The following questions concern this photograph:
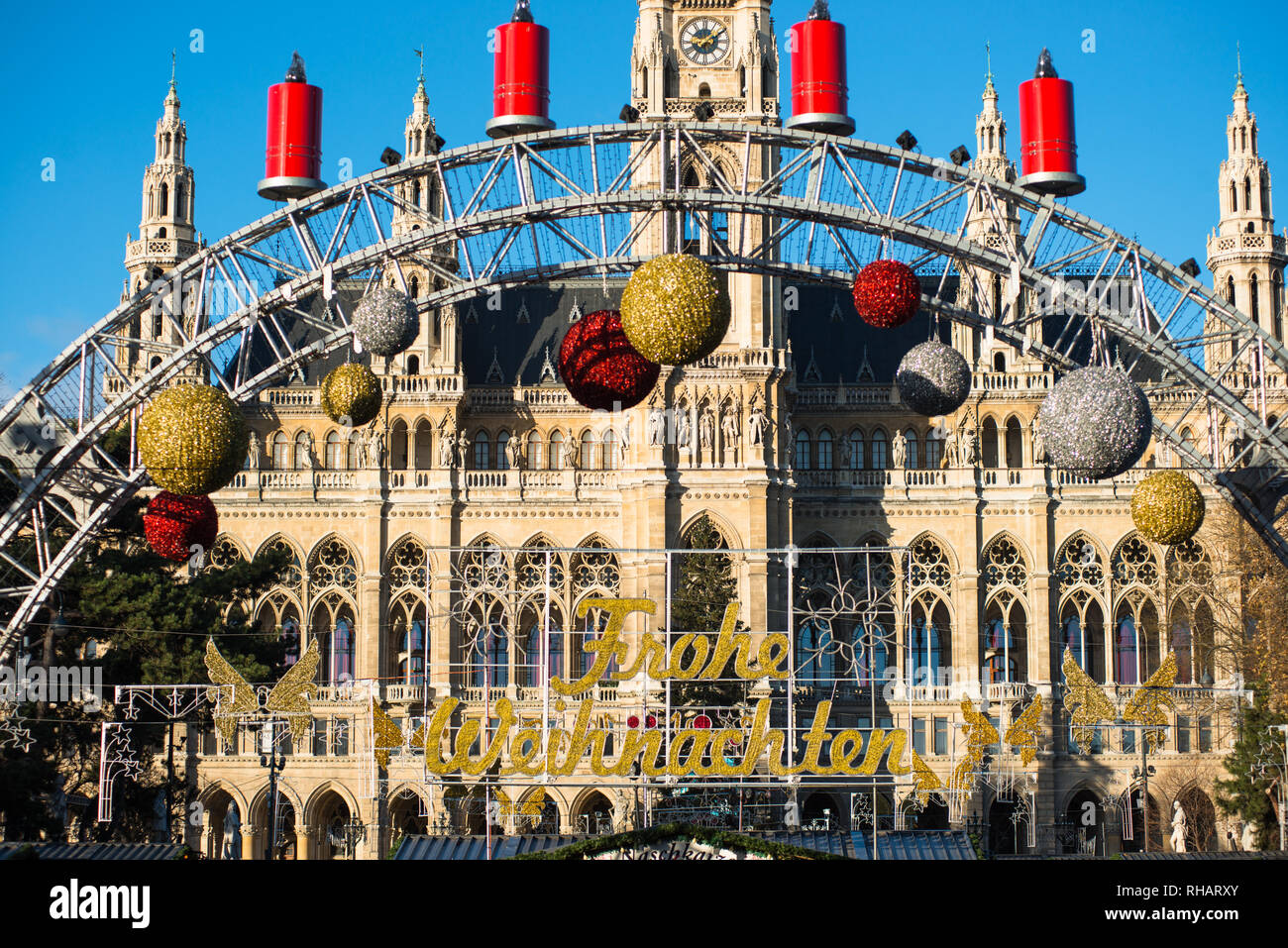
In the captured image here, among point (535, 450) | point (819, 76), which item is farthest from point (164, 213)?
point (819, 76)

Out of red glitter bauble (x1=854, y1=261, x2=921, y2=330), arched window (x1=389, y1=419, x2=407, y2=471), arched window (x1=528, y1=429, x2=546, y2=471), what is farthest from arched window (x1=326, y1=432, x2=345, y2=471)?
red glitter bauble (x1=854, y1=261, x2=921, y2=330)

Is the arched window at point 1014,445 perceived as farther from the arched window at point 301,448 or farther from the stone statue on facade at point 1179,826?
the arched window at point 301,448

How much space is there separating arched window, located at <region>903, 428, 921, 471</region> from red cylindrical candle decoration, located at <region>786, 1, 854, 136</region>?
1406 inches

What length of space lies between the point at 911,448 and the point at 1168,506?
3581 cm

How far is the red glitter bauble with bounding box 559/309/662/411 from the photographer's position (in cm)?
2827

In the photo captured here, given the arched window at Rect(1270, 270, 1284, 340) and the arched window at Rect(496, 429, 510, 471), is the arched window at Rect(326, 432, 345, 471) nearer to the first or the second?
the arched window at Rect(496, 429, 510, 471)

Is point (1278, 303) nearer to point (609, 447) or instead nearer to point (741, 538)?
point (741, 538)

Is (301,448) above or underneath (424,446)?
above

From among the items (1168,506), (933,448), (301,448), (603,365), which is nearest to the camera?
(603,365)

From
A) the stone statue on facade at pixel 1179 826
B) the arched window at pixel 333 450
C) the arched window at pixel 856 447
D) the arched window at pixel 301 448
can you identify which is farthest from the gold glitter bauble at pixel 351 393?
the arched window at pixel 856 447

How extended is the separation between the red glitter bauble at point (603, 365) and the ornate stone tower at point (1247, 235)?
40.3 meters

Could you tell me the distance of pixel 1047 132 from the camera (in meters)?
29.1

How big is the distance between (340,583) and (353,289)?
44.2ft
